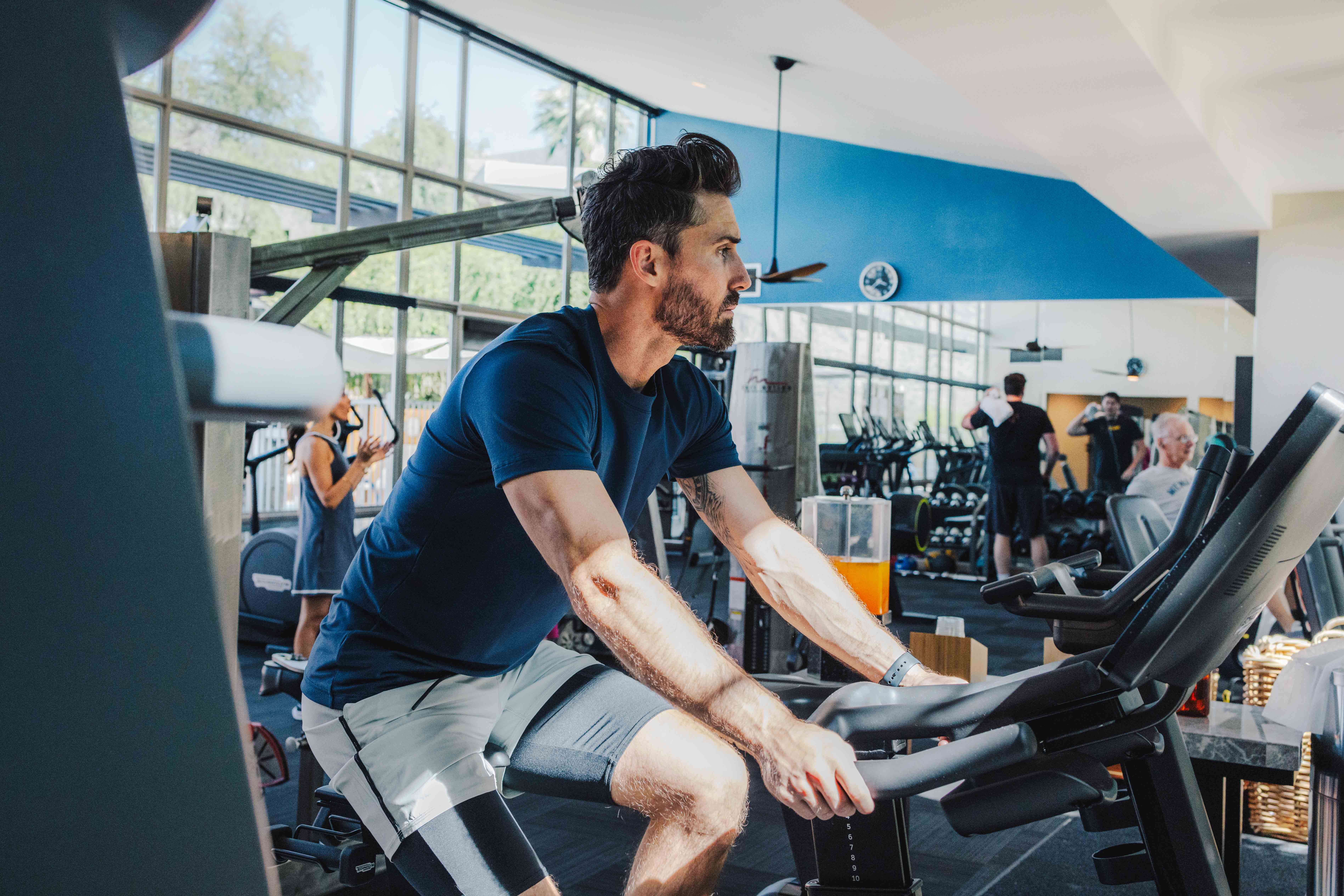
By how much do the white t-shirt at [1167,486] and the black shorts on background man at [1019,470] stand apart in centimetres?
247

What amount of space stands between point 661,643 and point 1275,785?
7.54 ft

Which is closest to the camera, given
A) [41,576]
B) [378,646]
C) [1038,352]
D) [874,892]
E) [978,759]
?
[41,576]

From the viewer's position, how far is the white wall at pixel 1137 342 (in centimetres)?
1043

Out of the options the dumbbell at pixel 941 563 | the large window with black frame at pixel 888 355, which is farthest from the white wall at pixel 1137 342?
the dumbbell at pixel 941 563

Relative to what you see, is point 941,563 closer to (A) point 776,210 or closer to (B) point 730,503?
(A) point 776,210

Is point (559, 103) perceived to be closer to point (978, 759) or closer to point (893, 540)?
point (893, 540)

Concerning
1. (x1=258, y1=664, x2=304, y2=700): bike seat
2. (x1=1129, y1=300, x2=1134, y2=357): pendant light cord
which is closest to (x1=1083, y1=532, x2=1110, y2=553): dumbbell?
(x1=1129, y1=300, x2=1134, y2=357): pendant light cord

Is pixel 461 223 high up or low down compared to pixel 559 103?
down

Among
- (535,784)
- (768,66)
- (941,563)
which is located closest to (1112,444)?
(941,563)

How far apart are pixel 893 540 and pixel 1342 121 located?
3.64 metres

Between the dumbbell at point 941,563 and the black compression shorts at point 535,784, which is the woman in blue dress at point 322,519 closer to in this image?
the black compression shorts at point 535,784

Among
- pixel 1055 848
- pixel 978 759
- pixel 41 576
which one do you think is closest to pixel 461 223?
pixel 978 759

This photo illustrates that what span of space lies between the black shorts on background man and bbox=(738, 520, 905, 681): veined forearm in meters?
6.19

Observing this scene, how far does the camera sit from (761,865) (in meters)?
2.87
